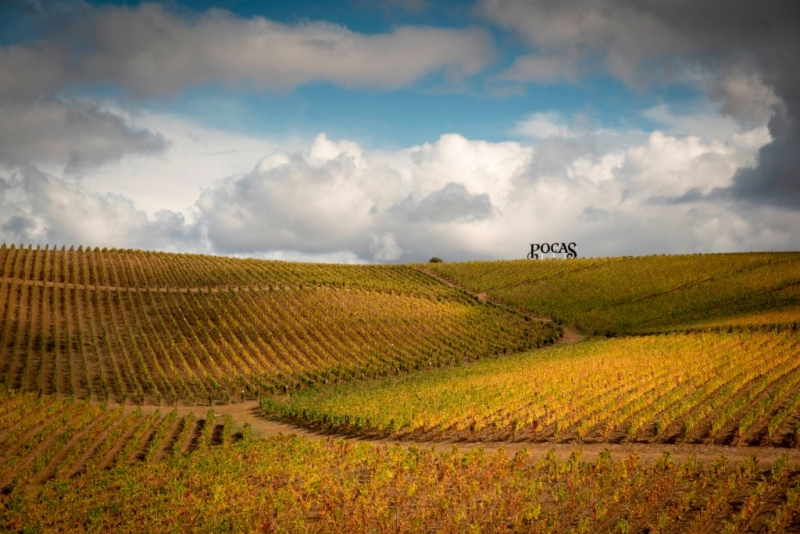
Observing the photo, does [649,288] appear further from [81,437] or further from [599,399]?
[81,437]

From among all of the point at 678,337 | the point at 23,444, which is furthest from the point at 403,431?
the point at 678,337

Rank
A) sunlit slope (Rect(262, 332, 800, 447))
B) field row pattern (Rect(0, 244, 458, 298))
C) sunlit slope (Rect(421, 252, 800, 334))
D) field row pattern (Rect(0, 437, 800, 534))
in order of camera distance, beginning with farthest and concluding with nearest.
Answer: field row pattern (Rect(0, 244, 458, 298)), sunlit slope (Rect(421, 252, 800, 334)), sunlit slope (Rect(262, 332, 800, 447)), field row pattern (Rect(0, 437, 800, 534))

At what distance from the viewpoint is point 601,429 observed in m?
29.7

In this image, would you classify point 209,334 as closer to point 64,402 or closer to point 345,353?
point 345,353

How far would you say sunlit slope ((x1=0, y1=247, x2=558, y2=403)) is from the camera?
156 feet

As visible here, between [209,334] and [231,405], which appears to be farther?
[209,334]

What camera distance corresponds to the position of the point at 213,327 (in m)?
61.4

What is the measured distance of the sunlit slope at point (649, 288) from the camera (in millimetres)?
70988

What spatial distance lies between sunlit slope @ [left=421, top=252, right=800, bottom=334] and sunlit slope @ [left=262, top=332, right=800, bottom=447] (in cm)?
1986

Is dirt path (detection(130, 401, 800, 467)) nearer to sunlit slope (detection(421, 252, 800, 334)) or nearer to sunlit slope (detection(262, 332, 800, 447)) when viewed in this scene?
sunlit slope (detection(262, 332, 800, 447))

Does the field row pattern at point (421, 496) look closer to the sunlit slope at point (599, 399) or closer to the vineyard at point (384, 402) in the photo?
the vineyard at point (384, 402)

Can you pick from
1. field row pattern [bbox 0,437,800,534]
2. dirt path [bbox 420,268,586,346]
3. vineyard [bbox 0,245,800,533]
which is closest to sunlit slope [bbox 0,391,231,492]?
vineyard [bbox 0,245,800,533]

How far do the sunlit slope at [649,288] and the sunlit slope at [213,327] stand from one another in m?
7.83

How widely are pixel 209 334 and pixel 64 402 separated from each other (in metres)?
20.9
